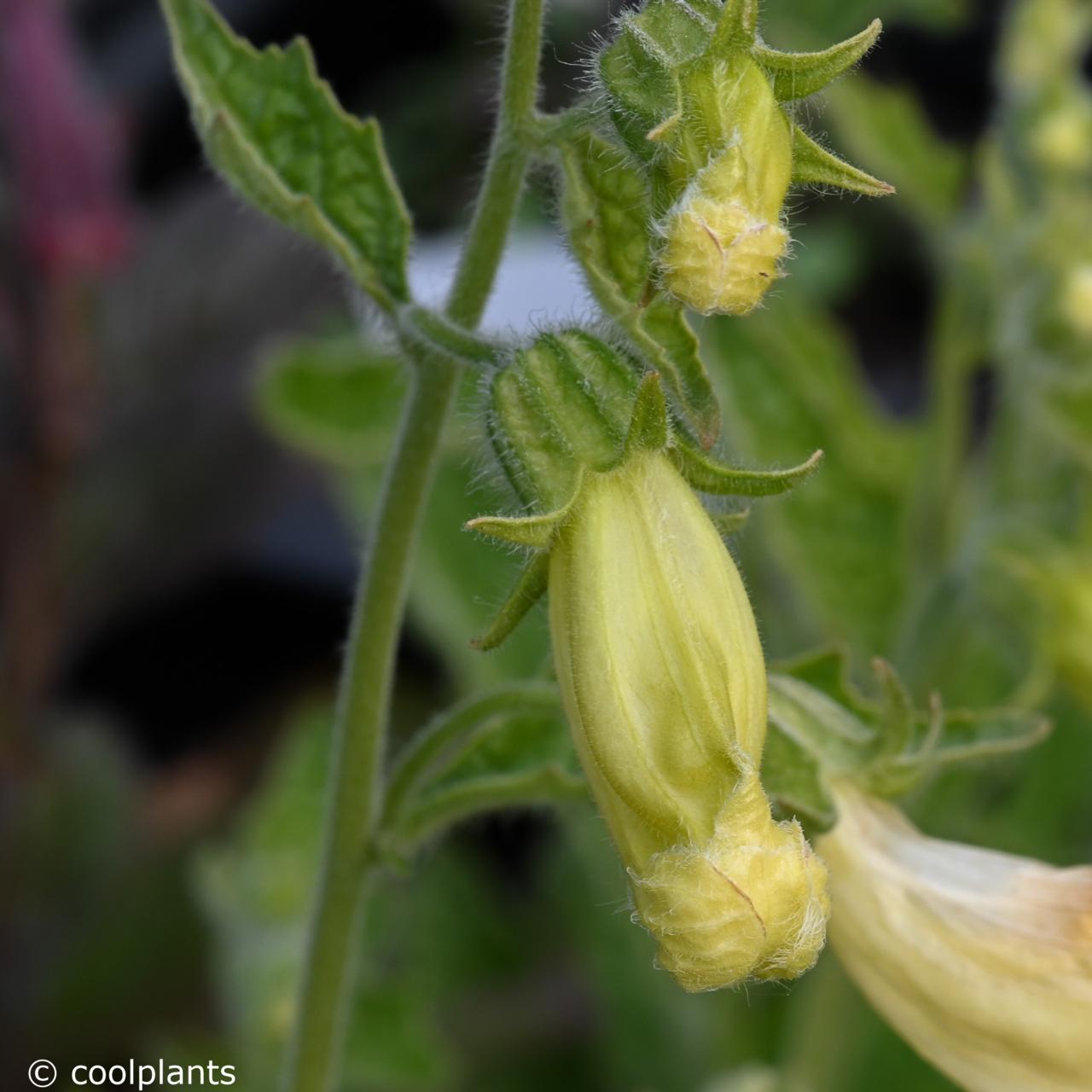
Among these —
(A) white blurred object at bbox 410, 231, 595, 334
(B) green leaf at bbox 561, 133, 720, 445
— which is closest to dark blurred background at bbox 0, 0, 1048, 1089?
(A) white blurred object at bbox 410, 231, 595, 334

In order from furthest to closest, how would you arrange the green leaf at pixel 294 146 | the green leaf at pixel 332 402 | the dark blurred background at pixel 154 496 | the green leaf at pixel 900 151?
the dark blurred background at pixel 154 496 < the green leaf at pixel 900 151 < the green leaf at pixel 332 402 < the green leaf at pixel 294 146

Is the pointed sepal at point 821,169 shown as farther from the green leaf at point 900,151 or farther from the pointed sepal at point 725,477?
the green leaf at point 900,151

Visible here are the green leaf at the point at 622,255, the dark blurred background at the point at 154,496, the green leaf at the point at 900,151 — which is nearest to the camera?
the green leaf at the point at 622,255

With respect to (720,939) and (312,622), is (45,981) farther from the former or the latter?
(720,939)

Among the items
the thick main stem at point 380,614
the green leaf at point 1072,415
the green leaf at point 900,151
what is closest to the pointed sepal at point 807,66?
the thick main stem at point 380,614

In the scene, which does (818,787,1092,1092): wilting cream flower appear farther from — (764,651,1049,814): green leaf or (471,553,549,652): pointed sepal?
(471,553,549,652): pointed sepal

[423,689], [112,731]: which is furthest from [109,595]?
[423,689]

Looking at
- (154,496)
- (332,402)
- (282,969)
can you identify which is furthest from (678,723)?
(154,496)
